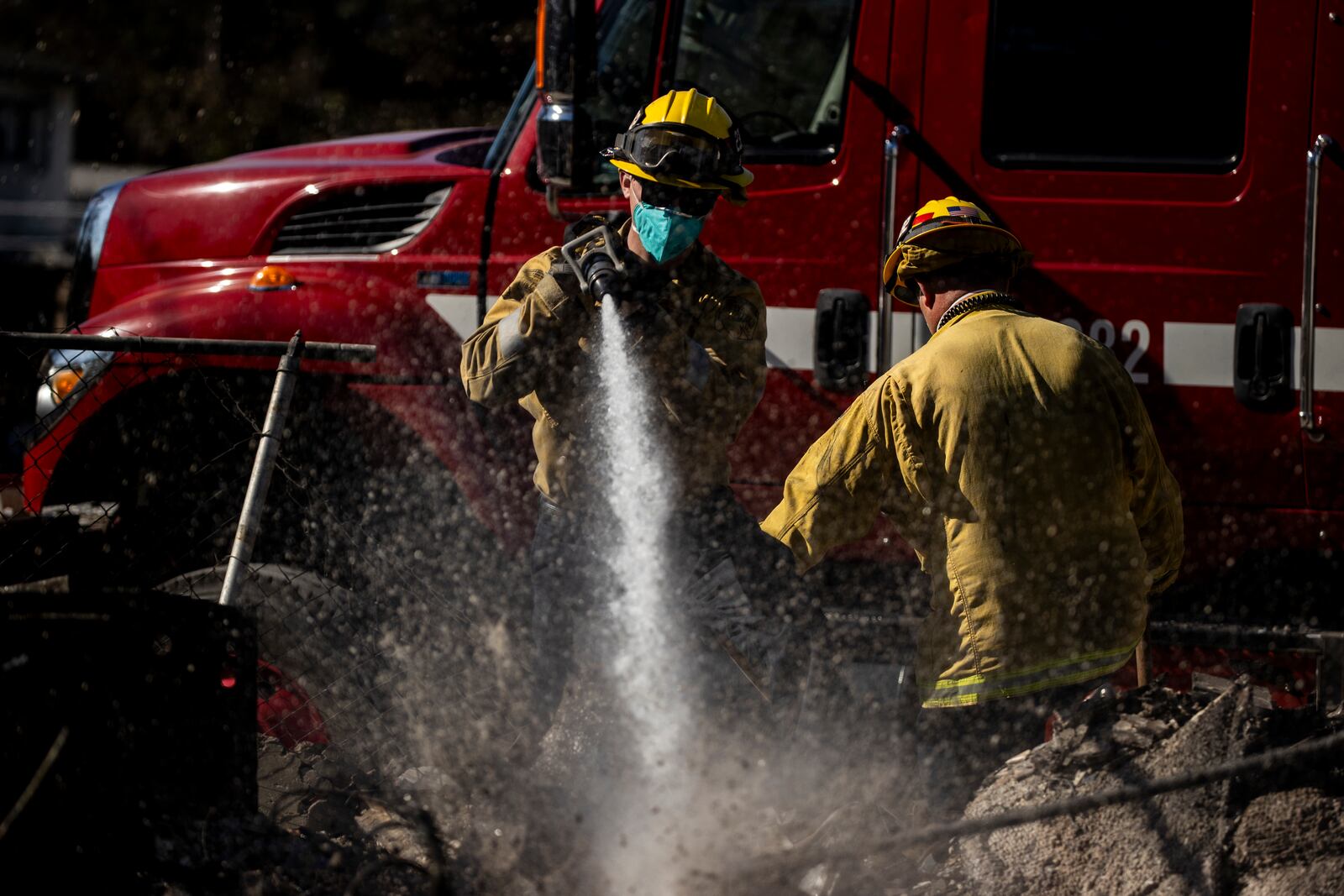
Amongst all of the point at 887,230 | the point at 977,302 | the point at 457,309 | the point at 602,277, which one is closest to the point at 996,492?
the point at 977,302

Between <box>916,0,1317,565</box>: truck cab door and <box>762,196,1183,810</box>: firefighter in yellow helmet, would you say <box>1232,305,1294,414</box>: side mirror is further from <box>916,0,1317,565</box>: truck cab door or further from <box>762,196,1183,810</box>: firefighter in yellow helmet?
<box>762,196,1183,810</box>: firefighter in yellow helmet

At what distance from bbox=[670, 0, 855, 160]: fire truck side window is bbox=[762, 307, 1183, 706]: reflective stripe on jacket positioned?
55.3 inches

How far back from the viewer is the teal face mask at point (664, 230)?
358 centimetres

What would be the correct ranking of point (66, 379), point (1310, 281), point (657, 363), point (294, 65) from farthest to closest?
1. point (294, 65)
2. point (66, 379)
3. point (1310, 281)
4. point (657, 363)

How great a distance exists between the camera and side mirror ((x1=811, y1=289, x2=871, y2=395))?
4348 millimetres

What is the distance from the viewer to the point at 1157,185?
4.28 meters

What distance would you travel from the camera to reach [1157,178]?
4.28 metres

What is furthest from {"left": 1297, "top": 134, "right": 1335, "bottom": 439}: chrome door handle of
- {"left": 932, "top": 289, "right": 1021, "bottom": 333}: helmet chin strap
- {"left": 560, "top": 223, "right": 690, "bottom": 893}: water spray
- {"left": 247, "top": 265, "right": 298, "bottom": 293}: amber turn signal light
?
{"left": 247, "top": 265, "right": 298, "bottom": 293}: amber turn signal light

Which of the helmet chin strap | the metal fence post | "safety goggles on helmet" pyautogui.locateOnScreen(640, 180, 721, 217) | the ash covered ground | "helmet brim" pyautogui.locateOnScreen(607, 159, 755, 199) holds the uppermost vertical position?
"helmet brim" pyautogui.locateOnScreen(607, 159, 755, 199)

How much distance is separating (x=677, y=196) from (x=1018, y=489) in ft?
3.66

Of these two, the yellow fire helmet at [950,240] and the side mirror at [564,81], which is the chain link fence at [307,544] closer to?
the side mirror at [564,81]

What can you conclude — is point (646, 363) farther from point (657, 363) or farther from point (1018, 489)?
point (1018, 489)

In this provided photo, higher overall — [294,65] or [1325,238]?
[1325,238]

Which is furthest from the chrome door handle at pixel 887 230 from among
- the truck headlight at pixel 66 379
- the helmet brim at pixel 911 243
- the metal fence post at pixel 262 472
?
the truck headlight at pixel 66 379
